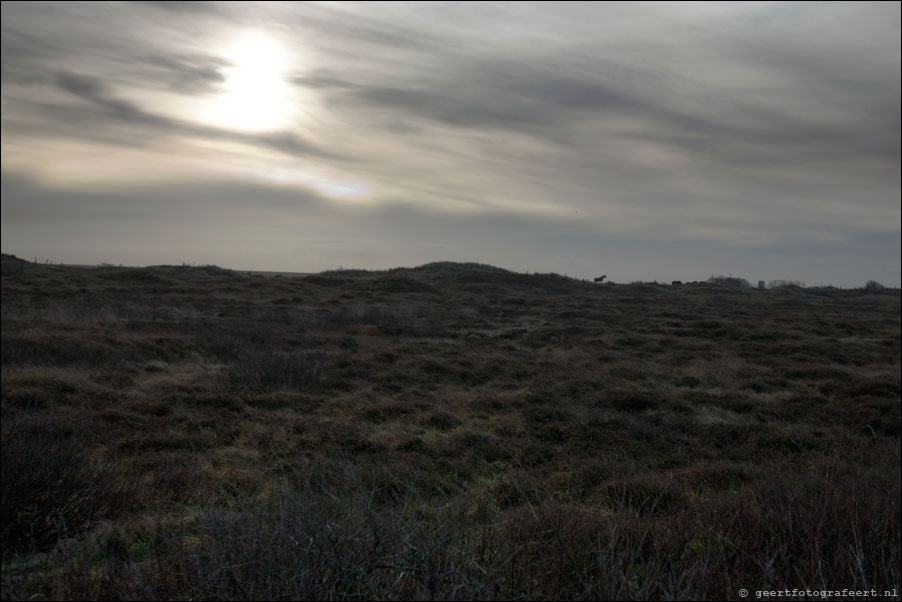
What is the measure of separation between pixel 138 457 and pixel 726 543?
654cm

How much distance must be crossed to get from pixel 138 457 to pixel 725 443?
8.42 m

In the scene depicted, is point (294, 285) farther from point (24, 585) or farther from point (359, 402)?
point (24, 585)

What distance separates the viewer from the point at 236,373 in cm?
1262

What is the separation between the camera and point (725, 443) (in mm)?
9281

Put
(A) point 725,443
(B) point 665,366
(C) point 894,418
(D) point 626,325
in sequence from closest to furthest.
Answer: (A) point 725,443 < (C) point 894,418 < (B) point 665,366 < (D) point 626,325

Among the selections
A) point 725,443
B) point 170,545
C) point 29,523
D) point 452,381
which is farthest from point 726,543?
point 452,381

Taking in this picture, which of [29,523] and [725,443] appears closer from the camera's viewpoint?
[29,523]

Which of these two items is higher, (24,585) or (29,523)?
(24,585)

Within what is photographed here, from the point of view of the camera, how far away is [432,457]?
809 centimetres

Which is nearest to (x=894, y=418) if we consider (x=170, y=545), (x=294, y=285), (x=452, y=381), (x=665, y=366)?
(x=665, y=366)

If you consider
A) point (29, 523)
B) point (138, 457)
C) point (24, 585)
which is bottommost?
point (138, 457)

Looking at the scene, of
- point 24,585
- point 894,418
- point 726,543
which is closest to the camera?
point 24,585

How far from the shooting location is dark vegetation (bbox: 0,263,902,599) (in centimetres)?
277

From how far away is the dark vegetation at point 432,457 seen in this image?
2773 mm
